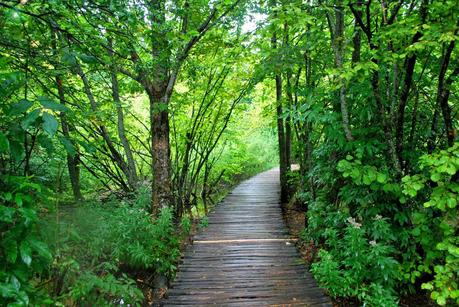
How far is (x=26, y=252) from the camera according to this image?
163cm

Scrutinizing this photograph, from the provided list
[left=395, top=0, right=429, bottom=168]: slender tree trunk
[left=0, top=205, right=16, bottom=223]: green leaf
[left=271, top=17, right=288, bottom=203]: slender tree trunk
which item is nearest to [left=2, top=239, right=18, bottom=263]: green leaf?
[left=0, top=205, right=16, bottom=223]: green leaf

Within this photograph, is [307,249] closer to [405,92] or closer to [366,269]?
[366,269]

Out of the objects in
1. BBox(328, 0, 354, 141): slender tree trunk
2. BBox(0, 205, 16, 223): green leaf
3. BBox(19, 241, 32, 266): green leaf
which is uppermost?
BBox(328, 0, 354, 141): slender tree trunk

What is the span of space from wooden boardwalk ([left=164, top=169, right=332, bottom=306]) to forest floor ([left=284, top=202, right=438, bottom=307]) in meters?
0.20

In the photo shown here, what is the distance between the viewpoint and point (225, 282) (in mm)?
4402

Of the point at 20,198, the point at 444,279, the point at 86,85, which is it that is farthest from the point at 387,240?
the point at 86,85

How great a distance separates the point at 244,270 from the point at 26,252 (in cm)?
359

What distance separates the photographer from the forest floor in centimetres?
383

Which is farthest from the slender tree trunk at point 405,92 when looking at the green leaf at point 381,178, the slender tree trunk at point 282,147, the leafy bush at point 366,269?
the slender tree trunk at point 282,147

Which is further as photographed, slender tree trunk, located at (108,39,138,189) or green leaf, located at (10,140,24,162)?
slender tree trunk, located at (108,39,138,189)

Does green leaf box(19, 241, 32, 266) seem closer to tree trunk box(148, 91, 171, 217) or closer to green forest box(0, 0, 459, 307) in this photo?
green forest box(0, 0, 459, 307)

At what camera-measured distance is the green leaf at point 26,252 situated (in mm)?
1586

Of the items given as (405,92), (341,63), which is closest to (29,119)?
(405,92)

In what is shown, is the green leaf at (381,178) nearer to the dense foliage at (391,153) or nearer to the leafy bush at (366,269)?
the dense foliage at (391,153)
